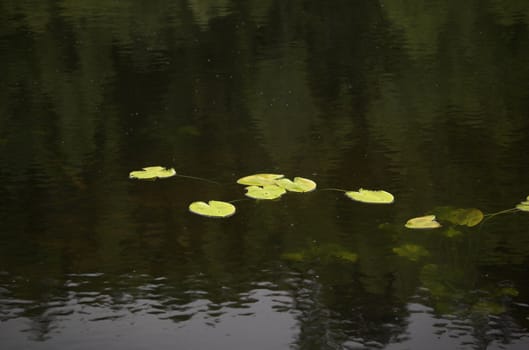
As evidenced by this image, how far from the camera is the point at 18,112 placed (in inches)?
213

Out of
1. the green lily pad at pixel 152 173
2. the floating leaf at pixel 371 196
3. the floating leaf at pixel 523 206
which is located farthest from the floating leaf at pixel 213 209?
the floating leaf at pixel 523 206

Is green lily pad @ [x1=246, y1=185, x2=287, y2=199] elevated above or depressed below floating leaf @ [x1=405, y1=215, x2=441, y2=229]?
above

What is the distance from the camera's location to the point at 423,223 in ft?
11.1

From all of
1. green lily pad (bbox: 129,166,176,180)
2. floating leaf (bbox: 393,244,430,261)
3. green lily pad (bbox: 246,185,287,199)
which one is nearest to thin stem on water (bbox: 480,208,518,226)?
floating leaf (bbox: 393,244,430,261)

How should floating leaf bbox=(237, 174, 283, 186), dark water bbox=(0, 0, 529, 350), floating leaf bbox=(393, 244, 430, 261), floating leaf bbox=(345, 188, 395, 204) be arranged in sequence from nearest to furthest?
dark water bbox=(0, 0, 529, 350) → floating leaf bbox=(393, 244, 430, 261) → floating leaf bbox=(345, 188, 395, 204) → floating leaf bbox=(237, 174, 283, 186)

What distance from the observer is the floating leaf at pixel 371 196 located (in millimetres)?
3662

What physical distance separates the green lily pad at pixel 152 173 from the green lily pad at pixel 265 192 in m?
0.44

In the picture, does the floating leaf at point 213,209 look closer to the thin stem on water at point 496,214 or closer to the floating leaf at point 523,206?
the thin stem on water at point 496,214

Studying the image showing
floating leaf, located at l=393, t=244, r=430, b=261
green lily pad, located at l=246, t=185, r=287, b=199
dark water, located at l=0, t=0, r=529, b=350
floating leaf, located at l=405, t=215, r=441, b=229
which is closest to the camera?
dark water, located at l=0, t=0, r=529, b=350

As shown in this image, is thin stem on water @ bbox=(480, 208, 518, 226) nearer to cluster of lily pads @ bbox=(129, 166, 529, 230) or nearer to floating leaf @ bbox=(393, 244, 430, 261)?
cluster of lily pads @ bbox=(129, 166, 529, 230)

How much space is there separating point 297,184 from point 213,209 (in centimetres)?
45

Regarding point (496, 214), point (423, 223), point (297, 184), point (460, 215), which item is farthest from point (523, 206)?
point (297, 184)

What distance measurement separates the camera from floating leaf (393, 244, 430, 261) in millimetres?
3143

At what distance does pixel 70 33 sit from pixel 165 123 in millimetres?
3842
